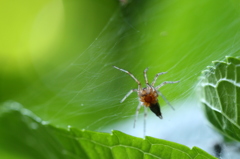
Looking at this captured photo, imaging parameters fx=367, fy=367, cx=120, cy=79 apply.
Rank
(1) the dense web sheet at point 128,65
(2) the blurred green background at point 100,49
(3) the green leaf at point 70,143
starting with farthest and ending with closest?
(2) the blurred green background at point 100,49, (1) the dense web sheet at point 128,65, (3) the green leaf at point 70,143

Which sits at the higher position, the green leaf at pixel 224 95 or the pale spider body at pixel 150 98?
the pale spider body at pixel 150 98

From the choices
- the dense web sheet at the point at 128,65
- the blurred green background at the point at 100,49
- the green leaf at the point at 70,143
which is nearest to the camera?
the green leaf at the point at 70,143

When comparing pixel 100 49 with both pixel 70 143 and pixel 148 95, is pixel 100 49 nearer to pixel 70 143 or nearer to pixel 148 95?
pixel 148 95

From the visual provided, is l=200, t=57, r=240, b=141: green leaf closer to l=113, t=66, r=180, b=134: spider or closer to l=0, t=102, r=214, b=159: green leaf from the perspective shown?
l=0, t=102, r=214, b=159: green leaf

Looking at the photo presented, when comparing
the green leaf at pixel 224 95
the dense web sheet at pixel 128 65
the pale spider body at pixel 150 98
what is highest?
the dense web sheet at pixel 128 65

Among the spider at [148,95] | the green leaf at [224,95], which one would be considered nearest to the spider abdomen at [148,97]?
the spider at [148,95]

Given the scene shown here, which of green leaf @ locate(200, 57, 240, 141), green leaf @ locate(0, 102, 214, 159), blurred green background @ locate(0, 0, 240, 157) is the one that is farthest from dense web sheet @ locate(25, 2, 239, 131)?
green leaf @ locate(0, 102, 214, 159)

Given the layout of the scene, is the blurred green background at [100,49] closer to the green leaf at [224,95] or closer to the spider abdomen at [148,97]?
the spider abdomen at [148,97]
